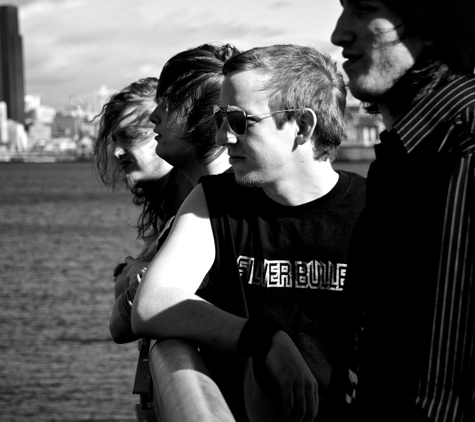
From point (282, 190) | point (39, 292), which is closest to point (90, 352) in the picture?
point (39, 292)

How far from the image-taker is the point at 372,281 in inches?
67.7

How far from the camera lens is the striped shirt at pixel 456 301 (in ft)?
4.82

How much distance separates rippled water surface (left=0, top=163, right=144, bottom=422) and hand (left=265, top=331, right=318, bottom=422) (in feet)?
13.0

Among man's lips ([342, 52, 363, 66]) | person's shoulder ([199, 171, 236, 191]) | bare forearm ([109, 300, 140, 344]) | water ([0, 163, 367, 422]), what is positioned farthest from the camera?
water ([0, 163, 367, 422])

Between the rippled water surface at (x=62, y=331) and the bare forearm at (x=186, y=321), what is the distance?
3.55m

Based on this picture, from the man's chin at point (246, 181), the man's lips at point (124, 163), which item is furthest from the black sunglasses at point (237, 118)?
the man's lips at point (124, 163)

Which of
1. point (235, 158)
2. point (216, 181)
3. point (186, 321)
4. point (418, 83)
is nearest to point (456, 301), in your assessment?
point (418, 83)

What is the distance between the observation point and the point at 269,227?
262 centimetres

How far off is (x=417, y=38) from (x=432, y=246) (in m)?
0.46

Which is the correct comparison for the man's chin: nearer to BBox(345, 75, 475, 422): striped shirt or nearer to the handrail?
the handrail

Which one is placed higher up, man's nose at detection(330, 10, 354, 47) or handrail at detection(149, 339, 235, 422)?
man's nose at detection(330, 10, 354, 47)

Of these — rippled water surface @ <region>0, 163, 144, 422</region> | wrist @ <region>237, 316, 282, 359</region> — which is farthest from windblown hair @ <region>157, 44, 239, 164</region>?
rippled water surface @ <region>0, 163, 144, 422</region>

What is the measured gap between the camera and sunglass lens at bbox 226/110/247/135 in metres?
2.60

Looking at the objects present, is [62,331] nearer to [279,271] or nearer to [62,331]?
[62,331]
